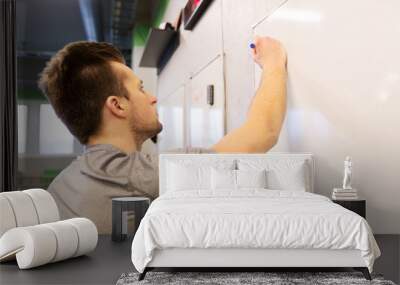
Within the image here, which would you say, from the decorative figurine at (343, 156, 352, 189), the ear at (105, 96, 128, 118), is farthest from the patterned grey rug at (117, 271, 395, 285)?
the ear at (105, 96, 128, 118)

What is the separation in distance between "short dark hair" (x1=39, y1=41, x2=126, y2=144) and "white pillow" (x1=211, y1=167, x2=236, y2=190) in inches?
55.5

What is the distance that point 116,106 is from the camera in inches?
190

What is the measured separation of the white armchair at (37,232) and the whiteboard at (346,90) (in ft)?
6.54

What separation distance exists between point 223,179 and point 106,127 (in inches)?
55.8

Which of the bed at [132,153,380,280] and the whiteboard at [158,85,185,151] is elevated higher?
the whiteboard at [158,85,185,151]

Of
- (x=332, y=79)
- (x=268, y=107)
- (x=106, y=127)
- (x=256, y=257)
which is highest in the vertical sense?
(x=332, y=79)

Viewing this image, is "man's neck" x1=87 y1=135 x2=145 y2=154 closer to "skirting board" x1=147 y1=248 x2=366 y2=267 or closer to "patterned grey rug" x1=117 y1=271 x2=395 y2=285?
"patterned grey rug" x1=117 y1=271 x2=395 y2=285

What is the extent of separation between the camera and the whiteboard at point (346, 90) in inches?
138

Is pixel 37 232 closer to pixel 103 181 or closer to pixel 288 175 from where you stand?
pixel 103 181

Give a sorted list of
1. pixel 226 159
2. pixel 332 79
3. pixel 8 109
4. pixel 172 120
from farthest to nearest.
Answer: pixel 8 109, pixel 172 120, pixel 226 159, pixel 332 79

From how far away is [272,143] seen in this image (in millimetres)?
4555

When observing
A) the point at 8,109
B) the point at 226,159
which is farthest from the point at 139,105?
the point at 8,109

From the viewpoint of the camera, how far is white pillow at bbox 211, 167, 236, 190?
407 centimetres

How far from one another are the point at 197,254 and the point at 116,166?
2.03 m
